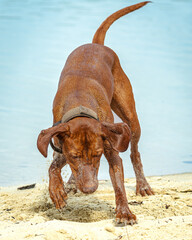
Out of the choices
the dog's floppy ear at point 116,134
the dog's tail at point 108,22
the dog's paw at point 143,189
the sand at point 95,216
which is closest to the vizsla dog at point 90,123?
the dog's floppy ear at point 116,134

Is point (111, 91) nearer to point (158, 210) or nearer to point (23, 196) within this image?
point (158, 210)

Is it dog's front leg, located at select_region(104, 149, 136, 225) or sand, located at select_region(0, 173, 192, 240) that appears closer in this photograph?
sand, located at select_region(0, 173, 192, 240)

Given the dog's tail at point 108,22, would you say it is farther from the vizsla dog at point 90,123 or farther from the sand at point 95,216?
the sand at point 95,216

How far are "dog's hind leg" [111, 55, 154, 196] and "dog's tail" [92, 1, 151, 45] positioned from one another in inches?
18.8

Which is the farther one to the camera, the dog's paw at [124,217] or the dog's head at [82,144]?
the dog's paw at [124,217]

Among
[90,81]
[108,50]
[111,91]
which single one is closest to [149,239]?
[90,81]

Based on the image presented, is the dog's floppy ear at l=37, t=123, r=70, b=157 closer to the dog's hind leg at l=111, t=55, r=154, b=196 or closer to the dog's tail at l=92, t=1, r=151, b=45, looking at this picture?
the dog's hind leg at l=111, t=55, r=154, b=196

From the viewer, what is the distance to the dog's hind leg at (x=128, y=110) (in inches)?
224

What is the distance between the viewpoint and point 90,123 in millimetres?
3748

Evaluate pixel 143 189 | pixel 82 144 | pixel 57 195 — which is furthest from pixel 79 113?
pixel 143 189

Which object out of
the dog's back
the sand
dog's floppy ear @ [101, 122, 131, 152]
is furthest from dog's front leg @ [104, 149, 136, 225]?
the dog's back

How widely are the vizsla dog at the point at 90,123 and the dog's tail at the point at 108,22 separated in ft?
0.39

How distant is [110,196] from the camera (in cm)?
573

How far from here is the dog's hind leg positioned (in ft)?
18.7
